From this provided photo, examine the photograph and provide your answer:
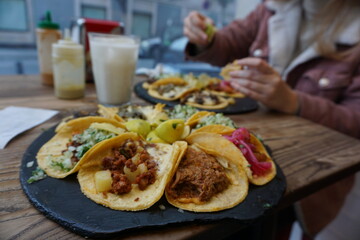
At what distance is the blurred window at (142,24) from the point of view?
309 cm

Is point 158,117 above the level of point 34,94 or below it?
above

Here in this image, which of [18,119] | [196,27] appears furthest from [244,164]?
[196,27]

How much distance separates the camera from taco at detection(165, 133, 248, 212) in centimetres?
79

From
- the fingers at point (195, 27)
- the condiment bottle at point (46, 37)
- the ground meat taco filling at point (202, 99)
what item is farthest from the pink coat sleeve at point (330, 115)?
the condiment bottle at point (46, 37)

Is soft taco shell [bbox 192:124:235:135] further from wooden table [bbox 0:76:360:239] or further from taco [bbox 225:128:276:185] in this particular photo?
wooden table [bbox 0:76:360:239]

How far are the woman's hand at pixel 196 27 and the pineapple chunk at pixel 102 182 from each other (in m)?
1.84

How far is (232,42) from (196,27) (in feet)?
2.02

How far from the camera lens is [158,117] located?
4.00 feet

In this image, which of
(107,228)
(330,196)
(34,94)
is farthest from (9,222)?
(330,196)

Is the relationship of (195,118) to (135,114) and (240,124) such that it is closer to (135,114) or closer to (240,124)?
(135,114)

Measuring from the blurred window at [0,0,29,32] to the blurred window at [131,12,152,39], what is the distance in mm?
1114

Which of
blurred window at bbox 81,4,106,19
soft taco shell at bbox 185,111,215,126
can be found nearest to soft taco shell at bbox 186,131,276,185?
soft taco shell at bbox 185,111,215,126

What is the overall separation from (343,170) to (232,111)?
0.71 meters

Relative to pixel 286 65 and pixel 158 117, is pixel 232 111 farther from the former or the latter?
pixel 286 65
